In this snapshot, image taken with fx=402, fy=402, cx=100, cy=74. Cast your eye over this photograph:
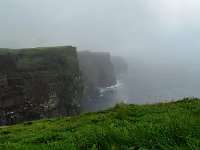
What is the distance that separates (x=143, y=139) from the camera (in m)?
9.02

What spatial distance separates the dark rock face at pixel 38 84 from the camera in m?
150

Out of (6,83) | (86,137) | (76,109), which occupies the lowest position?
A: (76,109)

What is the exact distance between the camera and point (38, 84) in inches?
6486

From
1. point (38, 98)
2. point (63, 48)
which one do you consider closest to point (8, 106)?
point (38, 98)

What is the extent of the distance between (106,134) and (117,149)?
992 mm

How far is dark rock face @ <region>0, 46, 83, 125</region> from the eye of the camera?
494 feet

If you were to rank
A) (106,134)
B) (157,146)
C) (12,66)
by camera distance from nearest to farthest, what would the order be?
(157,146)
(106,134)
(12,66)

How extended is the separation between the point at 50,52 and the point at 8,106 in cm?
4496

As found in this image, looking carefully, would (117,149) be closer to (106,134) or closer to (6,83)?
(106,134)

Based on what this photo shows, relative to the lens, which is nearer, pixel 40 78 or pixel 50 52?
pixel 40 78

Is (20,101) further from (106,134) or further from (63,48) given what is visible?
(106,134)

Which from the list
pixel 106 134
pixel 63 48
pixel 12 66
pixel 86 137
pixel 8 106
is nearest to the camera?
pixel 106 134

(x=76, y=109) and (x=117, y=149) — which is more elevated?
(x=117, y=149)

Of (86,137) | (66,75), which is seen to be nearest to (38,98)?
(66,75)
